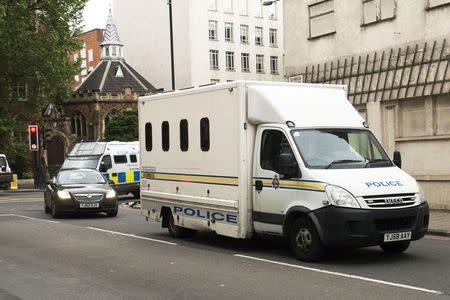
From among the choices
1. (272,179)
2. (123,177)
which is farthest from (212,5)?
(272,179)

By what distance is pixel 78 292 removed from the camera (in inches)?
320

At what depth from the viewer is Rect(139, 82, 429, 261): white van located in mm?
9477

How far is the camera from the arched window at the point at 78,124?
7375 cm

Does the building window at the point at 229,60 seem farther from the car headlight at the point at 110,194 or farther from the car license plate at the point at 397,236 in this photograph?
the car license plate at the point at 397,236

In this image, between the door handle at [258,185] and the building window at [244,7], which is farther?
the building window at [244,7]

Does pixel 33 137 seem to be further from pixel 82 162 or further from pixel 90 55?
pixel 90 55

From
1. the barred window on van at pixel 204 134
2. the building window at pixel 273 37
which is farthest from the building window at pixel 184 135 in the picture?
the building window at pixel 273 37

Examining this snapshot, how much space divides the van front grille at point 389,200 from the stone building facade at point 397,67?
8.26 metres

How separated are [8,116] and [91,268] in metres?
35.6

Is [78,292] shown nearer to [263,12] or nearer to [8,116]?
[8,116]

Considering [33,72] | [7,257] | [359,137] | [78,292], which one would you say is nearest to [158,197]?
[7,257]

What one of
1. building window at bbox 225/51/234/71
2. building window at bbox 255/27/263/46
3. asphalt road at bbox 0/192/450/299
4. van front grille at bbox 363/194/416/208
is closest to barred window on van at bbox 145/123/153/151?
asphalt road at bbox 0/192/450/299

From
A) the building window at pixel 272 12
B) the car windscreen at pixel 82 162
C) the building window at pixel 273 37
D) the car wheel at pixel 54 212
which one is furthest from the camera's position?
the building window at pixel 273 37

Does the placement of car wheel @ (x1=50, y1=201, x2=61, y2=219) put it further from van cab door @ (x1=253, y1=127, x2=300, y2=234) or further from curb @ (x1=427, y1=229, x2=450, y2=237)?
curb @ (x1=427, y1=229, x2=450, y2=237)
